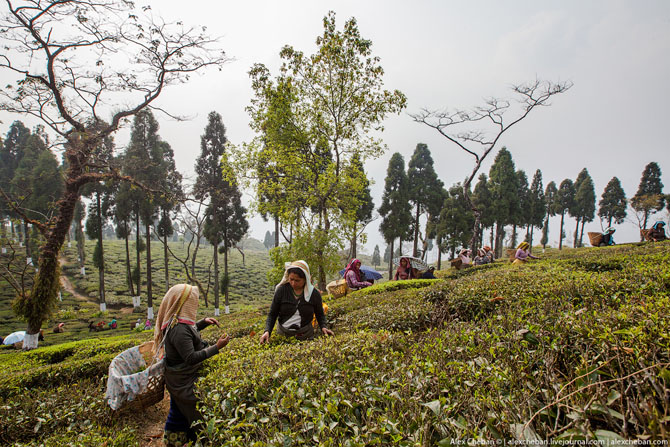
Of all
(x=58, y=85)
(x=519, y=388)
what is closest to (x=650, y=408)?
(x=519, y=388)

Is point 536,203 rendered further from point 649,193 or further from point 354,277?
point 354,277

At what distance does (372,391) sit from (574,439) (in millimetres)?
1088

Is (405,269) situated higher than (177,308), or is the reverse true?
(177,308)

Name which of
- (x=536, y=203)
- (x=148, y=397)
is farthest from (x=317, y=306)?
(x=536, y=203)

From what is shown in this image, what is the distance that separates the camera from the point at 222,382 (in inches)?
107

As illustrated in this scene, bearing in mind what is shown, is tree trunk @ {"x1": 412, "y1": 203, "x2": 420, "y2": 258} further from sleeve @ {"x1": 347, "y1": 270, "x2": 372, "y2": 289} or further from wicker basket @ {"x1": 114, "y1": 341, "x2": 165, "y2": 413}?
wicker basket @ {"x1": 114, "y1": 341, "x2": 165, "y2": 413}

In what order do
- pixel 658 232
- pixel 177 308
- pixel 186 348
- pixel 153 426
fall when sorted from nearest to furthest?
pixel 186 348, pixel 177 308, pixel 153 426, pixel 658 232

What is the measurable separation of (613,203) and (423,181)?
2646 centimetres

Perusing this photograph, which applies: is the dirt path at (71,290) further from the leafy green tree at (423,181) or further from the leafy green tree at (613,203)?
the leafy green tree at (613,203)

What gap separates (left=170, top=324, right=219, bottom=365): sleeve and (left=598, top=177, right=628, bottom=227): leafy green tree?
48.7m

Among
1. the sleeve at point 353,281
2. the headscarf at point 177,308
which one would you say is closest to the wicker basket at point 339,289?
the sleeve at point 353,281

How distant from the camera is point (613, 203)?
3653 centimetres

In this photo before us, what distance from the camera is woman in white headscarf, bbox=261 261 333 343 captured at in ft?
14.5

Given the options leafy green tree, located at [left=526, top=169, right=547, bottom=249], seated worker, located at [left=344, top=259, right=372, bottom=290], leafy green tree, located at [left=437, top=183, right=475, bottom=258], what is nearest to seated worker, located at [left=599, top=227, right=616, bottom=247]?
leafy green tree, located at [left=437, top=183, right=475, bottom=258]
